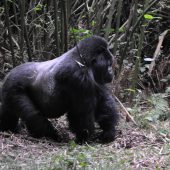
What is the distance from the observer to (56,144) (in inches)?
164

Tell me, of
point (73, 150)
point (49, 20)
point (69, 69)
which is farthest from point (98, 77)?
point (49, 20)

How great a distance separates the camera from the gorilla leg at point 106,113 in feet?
14.2

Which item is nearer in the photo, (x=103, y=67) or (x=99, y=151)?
(x=99, y=151)

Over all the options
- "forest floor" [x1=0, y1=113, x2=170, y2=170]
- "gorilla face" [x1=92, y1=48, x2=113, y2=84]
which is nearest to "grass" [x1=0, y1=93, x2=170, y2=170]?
"forest floor" [x1=0, y1=113, x2=170, y2=170]

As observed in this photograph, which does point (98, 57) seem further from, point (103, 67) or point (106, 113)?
point (106, 113)

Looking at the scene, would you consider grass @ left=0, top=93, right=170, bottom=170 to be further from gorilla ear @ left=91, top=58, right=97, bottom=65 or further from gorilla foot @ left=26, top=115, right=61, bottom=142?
gorilla ear @ left=91, top=58, right=97, bottom=65

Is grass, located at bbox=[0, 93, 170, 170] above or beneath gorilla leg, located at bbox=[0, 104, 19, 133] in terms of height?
above

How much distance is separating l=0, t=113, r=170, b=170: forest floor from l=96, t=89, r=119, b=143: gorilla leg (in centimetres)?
14

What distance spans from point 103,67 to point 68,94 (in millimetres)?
440

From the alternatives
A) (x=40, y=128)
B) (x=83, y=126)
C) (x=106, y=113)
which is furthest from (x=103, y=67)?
(x=40, y=128)

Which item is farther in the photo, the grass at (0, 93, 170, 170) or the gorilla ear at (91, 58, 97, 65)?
the gorilla ear at (91, 58, 97, 65)

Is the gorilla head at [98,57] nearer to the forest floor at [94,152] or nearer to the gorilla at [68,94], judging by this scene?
the gorilla at [68,94]

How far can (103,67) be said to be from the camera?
14.3 feet

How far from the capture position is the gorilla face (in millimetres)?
4320
